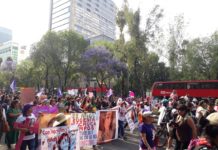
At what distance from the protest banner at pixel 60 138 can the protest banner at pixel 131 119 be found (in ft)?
22.1

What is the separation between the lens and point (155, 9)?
3947 centimetres

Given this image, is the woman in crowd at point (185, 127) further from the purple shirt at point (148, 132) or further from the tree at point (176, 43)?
the tree at point (176, 43)

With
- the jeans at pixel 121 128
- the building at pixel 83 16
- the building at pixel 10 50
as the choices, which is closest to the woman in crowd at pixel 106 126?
the jeans at pixel 121 128

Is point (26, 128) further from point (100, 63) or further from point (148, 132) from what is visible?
point (100, 63)

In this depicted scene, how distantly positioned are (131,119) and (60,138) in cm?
807

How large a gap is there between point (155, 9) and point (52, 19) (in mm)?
122778

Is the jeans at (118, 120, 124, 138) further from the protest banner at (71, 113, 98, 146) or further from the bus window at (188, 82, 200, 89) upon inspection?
the bus window at (188, 82, 200, 89)

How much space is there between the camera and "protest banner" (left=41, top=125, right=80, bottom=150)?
6707 mm

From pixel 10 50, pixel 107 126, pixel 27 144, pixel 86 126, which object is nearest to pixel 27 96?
pixel 107 126

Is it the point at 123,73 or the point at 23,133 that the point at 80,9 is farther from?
the point at 23,133

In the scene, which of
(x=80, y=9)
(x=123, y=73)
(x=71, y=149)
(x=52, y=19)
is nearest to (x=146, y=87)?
(x=123, y=73)

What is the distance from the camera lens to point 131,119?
14.8m

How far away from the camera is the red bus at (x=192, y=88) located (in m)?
34.8

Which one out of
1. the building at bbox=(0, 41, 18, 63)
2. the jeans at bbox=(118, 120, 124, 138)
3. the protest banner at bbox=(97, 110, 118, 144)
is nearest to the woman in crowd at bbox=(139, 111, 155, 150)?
the protest banner at bbox=(97, 110, 118, 144)
